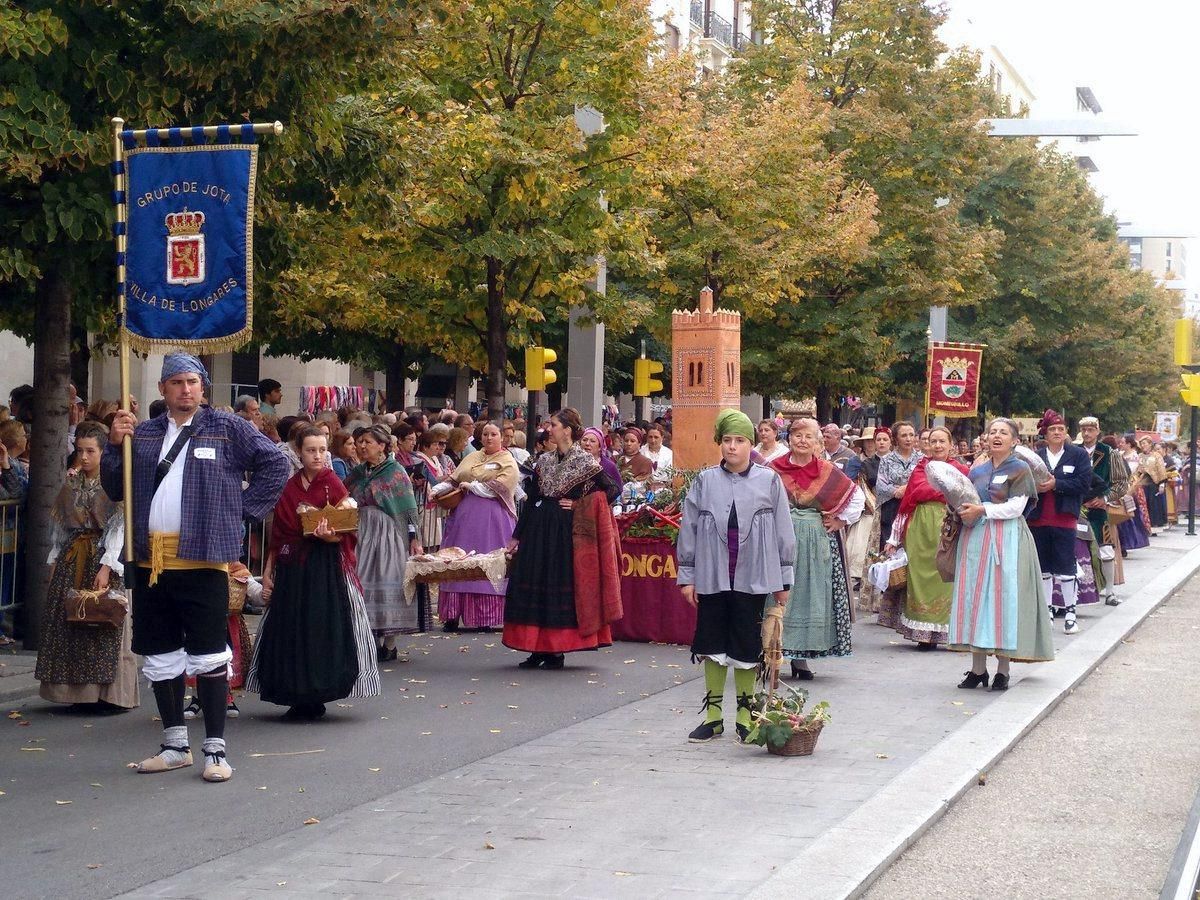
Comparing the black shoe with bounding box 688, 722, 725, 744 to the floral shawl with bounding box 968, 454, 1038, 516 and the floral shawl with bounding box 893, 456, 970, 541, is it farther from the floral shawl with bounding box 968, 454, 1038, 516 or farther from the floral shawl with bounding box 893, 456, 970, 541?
the floral shawl with bounding box 893, 456, 970, 541

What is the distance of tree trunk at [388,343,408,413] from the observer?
29.4 metres

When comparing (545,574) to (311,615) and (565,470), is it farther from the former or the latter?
(311,615)

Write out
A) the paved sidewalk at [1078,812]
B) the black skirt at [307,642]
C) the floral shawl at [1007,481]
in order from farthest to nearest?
the floral shawl at [1007,481]
the black skirt at [307,642]
the paved sidewalk at [1078,812]

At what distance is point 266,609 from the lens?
9.61 metres

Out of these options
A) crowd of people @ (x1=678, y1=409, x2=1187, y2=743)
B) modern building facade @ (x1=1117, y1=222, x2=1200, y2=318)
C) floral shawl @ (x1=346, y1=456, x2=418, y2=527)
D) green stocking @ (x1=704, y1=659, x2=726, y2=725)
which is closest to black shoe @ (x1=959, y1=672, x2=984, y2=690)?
crowd of people @ (x1=678, y1=409, x2=1187, y2=743)

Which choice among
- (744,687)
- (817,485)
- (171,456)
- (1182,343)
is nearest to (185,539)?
(171,456)

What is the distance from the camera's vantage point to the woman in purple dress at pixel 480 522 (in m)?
13.7

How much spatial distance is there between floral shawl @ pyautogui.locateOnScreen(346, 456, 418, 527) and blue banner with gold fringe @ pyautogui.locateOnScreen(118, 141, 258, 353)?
127 inches

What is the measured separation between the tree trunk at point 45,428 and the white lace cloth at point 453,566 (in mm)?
2449

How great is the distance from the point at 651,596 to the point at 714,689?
464cm

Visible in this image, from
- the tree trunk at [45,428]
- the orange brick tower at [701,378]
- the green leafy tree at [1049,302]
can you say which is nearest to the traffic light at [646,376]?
the orange brick tower at [701,378]

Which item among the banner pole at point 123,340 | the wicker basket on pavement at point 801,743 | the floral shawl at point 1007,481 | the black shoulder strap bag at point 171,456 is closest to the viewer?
the banner pole at point 123,340

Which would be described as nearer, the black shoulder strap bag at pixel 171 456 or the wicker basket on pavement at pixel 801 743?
the black shoulder strap bag at pixel 171 456

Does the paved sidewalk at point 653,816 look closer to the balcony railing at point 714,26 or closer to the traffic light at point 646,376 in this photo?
the traffic light at point 646,376
